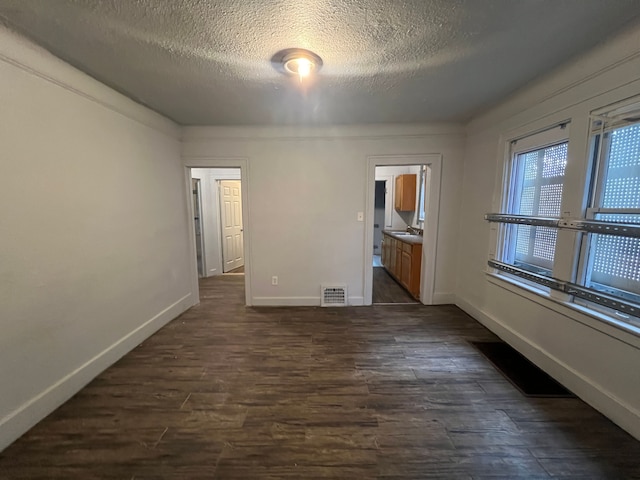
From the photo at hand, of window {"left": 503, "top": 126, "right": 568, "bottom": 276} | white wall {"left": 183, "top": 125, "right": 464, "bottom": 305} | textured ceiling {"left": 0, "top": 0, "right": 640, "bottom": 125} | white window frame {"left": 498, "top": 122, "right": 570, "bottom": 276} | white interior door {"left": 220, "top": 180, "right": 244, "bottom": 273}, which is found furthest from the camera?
white interior door {"left": 220, "top": 180, "right": 244, "bottom": 273}

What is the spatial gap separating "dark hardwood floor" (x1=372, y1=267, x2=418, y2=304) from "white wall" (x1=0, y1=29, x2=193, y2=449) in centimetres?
301

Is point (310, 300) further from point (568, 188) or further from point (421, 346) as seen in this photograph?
point (568, 188)

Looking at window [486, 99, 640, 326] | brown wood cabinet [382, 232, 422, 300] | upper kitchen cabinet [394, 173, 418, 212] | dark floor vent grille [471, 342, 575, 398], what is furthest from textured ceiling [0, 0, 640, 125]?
upper kitchen cabinet [394, 173, 418, 212]

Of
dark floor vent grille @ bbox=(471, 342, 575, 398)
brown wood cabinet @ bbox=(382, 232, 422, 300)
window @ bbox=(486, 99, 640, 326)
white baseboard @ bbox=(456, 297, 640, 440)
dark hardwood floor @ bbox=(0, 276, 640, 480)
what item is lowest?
dark hardwood floor @ bbox=(0, 276, 640, 480)

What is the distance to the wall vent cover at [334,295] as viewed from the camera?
3.65 meters

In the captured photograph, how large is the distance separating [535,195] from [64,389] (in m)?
4.17

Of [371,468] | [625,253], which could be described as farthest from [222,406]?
[625,253]

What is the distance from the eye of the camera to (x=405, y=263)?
167 inches

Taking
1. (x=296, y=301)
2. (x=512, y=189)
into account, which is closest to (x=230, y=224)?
(x=296, y=301)

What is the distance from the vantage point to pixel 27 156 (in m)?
1.62

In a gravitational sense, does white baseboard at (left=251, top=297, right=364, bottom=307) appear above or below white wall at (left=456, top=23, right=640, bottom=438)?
below

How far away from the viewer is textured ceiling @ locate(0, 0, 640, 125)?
4.50 feet

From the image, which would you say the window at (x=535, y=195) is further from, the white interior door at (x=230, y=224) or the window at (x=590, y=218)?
the white interior door at (x=230, y=224)

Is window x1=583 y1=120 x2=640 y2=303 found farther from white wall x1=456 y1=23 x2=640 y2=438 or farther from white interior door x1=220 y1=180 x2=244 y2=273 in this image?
white interior door x1=220 y1=180 x2=244 y2=273
